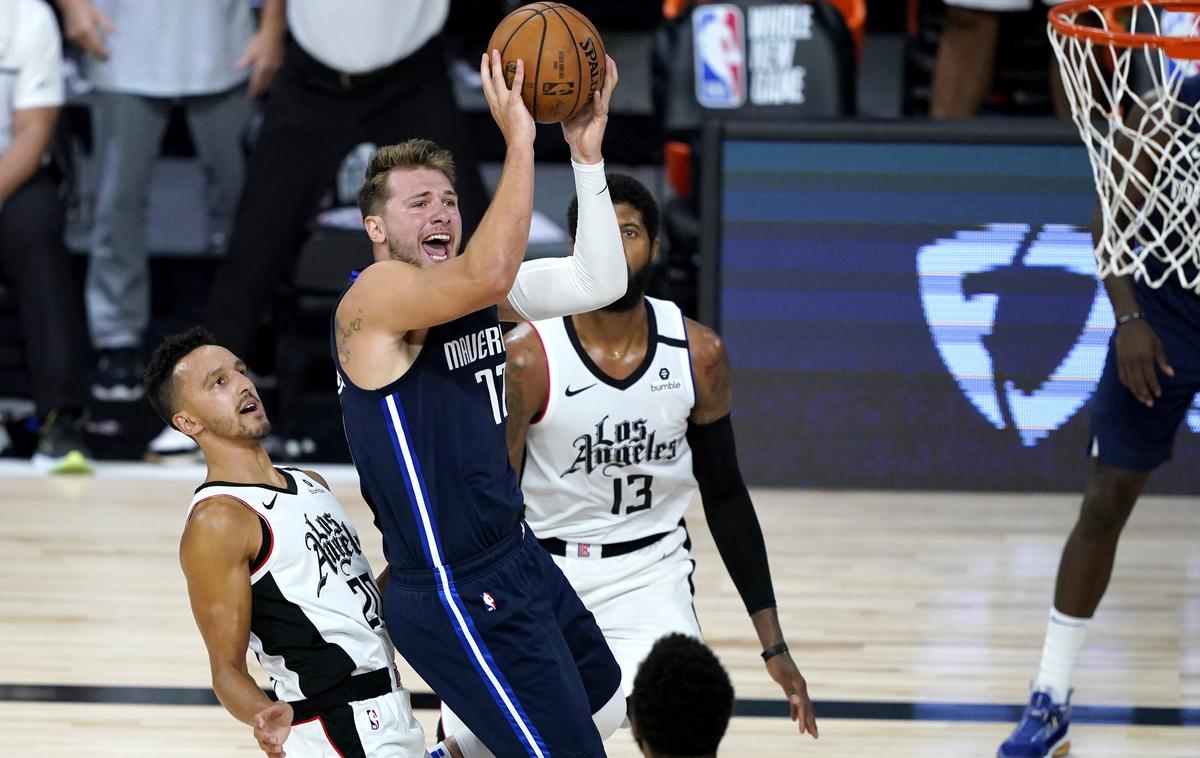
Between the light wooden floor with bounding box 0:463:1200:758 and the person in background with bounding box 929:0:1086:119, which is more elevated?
the person in background with bounding box 929:0:1086:119

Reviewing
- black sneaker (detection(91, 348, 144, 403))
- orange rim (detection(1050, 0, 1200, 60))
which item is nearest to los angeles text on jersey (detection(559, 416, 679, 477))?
orange rim (detection(1050, 0, 1200, 60))

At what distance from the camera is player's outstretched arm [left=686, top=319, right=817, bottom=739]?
379 centimetres

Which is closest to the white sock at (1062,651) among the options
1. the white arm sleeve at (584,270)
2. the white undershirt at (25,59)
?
the white arm sleeve at (584,270)

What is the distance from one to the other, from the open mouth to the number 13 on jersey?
0.23m

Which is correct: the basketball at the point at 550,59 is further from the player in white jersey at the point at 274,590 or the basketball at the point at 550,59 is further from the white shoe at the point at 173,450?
the white shoe at the point at 173,450

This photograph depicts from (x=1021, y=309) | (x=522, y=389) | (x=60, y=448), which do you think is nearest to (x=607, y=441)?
(x=522, y=389)

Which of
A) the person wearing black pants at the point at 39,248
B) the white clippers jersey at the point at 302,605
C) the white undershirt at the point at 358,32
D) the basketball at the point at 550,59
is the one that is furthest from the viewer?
the person wearing black pants at the point at 39,248

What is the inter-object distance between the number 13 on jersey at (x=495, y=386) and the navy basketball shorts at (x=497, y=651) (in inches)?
9.4

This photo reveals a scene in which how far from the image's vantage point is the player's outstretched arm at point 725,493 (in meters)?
3.79

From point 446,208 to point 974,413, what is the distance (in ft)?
12.3

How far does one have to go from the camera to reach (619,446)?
3975 mm

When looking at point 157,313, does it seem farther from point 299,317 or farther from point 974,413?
point 974,413

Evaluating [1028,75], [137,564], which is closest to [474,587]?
[137,564]

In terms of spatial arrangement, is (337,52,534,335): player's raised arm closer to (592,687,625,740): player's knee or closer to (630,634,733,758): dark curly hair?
(630,634,733,758): dark curly hair
